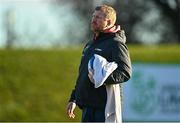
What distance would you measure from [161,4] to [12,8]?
12396mm

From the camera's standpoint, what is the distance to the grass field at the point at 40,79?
20.8m

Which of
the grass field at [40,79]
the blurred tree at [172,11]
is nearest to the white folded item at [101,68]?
the grass field at [40,79]

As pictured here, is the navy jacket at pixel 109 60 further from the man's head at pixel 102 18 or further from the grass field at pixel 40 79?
the grass field at pixel 40 79

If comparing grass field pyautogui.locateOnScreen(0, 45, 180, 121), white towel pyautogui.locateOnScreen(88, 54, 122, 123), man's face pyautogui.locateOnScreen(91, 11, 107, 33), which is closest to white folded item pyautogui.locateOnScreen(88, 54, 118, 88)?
white towel pyautogui.locateOnScreen(88, 54, 122, 123)

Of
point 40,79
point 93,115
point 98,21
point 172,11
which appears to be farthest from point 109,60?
point 172,11

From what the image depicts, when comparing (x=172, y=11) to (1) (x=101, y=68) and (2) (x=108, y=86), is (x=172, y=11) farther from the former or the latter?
(1) (x=101, y=68)

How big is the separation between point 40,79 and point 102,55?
13.9m

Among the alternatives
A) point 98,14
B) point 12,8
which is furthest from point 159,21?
point 98,14

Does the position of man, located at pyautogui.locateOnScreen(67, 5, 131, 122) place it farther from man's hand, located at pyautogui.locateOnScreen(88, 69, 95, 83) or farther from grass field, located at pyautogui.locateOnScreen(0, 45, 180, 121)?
grass field, located at pyautogui.locateOnScreen(0, 45, 180, 121)

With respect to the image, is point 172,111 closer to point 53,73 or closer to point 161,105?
point 161,105

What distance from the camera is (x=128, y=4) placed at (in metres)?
38.9

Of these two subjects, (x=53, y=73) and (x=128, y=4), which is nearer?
(x=53, y=73)

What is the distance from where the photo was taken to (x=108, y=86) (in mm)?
8047

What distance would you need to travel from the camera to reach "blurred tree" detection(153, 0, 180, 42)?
36875 millimetres
